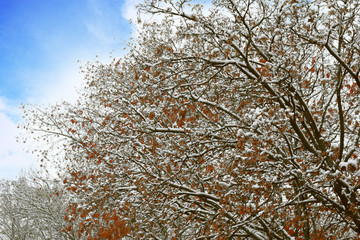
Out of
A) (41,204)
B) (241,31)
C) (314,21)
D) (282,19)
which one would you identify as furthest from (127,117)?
(41,204)

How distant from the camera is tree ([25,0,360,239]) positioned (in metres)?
4.59

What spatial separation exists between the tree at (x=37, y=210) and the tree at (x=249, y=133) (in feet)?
20.9

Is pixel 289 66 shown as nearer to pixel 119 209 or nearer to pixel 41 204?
pixel 119 209

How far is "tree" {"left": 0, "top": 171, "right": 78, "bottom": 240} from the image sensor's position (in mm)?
15758

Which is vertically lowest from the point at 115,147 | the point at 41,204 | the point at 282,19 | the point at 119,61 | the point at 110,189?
the point at 110,189

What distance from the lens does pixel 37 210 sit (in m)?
15.8

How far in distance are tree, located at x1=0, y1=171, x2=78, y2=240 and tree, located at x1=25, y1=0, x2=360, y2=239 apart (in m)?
6.38

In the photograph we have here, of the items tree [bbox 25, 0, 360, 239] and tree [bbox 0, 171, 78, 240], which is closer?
tree [bbox 25, 0, 360, 239]

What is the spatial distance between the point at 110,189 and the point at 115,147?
1.20 meters

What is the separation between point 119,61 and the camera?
12.6m

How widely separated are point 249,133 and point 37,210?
15.6 m

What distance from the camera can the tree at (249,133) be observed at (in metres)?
4.59

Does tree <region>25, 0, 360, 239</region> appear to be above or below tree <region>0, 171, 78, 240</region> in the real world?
below

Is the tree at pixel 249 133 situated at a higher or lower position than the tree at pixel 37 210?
lower
